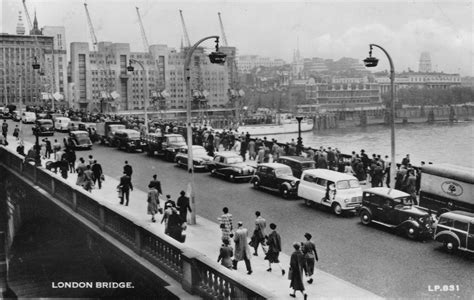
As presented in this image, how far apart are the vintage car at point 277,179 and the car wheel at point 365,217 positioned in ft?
15.0

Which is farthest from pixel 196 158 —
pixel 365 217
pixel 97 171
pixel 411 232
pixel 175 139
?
pixel 411 232

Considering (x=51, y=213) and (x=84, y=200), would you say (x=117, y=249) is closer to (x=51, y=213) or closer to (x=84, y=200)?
(x=84, y=200)

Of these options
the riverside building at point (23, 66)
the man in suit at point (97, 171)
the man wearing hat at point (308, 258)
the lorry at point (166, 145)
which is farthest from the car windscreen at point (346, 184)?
the riverside building at point (23, 66)

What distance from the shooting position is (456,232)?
16469mm

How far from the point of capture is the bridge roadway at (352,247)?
565 inches

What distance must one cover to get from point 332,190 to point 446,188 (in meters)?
4.01

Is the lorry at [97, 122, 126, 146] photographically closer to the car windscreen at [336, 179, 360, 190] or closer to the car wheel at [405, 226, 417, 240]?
the car windscreen at [336, 179, 360, 190]

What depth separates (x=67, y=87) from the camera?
654 ft

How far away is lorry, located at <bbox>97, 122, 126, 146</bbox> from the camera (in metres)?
41.3

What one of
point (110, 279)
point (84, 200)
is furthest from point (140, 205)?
point (110, 279)

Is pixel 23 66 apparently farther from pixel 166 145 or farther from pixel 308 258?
pixel 308 258

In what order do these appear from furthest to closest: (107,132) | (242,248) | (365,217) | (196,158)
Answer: (107,132) → (196,158) → (365,217) → (242,248)

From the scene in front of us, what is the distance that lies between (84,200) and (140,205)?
5.01 meters

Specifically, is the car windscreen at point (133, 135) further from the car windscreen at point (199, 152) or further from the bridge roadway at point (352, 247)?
the bridge roadway at point (352, 247)
